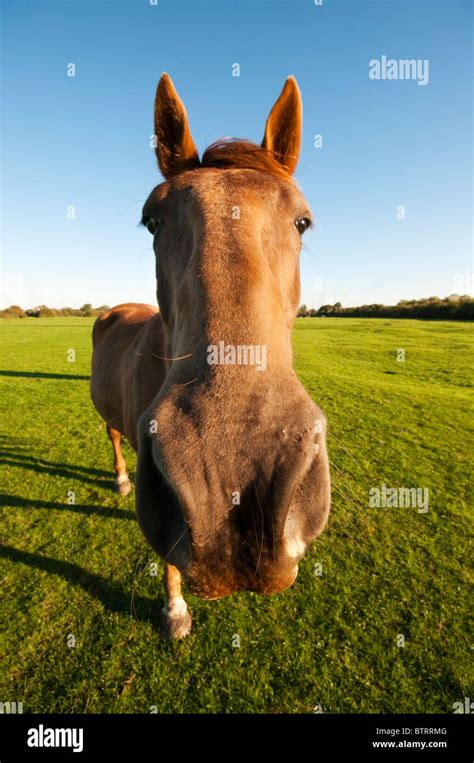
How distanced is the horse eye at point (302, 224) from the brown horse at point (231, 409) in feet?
0.36

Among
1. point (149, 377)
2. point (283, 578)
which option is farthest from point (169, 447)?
point (149, 377)

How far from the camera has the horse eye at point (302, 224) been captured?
7.89 ft

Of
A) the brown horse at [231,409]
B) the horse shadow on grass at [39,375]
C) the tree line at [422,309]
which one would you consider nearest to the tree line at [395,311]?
the tree line at [422,309]

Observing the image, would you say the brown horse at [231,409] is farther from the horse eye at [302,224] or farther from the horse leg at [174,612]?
the horse leg at [174,612]

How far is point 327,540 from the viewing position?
4.78 metres

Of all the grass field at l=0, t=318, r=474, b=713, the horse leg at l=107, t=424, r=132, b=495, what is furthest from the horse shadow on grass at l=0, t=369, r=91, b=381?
the horse leg at l=107, t=424, r=132, b=495

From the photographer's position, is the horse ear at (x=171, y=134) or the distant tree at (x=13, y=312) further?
the distant tree at (x=13, y=312)

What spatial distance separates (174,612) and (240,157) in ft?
13.7

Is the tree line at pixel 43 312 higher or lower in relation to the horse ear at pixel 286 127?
higher

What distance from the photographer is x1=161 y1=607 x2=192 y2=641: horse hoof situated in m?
3.33

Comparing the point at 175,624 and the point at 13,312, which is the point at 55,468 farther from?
the point at 13,312

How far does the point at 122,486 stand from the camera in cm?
590

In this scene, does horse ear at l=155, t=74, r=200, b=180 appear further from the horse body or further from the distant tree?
the distant tree
